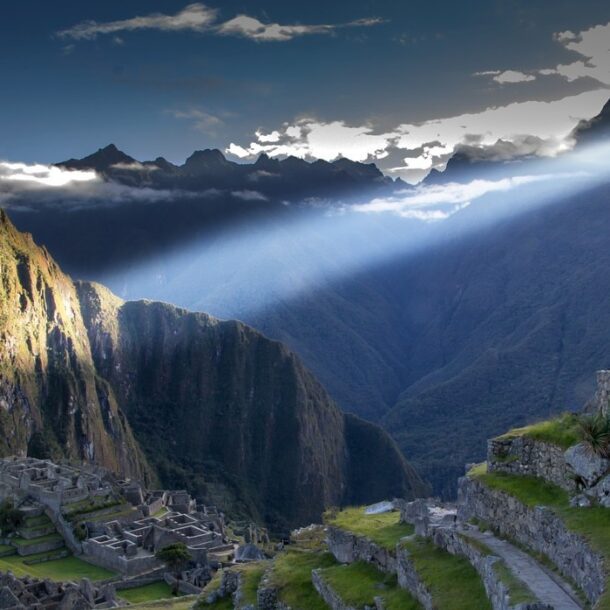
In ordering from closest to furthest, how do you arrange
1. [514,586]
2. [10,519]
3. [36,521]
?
1. [514,586]
2. [10,519]
3. [36,521]

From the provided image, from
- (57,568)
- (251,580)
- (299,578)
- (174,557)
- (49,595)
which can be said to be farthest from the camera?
(57,568)

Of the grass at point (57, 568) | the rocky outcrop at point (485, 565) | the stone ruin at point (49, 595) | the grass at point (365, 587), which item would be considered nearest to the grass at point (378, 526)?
the grass at point (365, 587)

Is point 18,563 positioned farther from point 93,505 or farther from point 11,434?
point 11,434

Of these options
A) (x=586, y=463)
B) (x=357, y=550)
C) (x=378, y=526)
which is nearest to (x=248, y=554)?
(x=378, y=526)

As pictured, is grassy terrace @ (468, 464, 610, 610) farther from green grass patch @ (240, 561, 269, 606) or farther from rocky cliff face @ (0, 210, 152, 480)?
rocky cliff face @ (0, 210, 152, 480)

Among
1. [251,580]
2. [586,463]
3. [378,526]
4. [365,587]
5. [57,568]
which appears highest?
[586,463]

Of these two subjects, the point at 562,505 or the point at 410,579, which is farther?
the point at 410,579

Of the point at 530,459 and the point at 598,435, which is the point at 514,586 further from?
the point at 530,459
